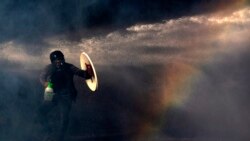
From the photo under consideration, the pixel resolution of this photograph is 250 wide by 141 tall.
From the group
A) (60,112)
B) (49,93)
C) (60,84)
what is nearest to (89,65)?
(60,84)

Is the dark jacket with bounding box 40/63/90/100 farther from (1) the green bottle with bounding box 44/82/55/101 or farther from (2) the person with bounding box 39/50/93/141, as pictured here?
(1) the green bottle with bounding box 44/82/55/101

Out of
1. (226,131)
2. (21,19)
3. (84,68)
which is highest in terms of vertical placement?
(21,19)

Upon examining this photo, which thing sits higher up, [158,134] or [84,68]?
[84,68]

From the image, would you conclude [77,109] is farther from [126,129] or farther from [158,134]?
[158,134]

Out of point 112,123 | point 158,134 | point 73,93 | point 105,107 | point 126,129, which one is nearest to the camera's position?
point 73,93

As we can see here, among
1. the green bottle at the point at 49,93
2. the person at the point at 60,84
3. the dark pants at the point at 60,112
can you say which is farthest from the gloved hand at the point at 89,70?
the green bottle at the point at 49,93

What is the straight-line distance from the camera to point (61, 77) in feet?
32.2

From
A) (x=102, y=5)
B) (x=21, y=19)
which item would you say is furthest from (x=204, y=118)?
(x=21, y=19)

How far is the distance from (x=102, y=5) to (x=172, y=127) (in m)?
5.36

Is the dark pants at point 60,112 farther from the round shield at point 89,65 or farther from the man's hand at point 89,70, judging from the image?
the man's hand at point 89,70

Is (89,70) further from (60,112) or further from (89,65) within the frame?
(60,112)

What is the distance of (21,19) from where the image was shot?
12.1 meters

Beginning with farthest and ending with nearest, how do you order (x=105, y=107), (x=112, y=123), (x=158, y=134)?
(x=105, y=107)
(x=112, y=123)
(x=158, y=134)

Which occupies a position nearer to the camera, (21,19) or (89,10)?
(21,19)
